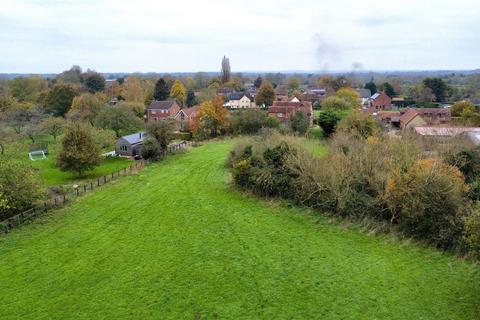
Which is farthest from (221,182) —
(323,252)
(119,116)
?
(119,116)

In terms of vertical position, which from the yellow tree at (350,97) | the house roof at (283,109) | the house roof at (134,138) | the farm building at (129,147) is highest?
the yellow tree at (350,97)

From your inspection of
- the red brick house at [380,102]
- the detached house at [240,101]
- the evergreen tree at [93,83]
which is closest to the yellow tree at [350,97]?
the red brick house at [380,102]

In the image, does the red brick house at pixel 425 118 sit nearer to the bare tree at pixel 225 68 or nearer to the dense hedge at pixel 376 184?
the dense hedge at pixel 376 184

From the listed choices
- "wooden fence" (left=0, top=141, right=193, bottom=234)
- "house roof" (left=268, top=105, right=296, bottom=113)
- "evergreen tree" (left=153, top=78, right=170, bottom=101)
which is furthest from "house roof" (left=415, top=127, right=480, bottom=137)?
"evergreen tree" (left=153, top=78, right=170, bottom=101)

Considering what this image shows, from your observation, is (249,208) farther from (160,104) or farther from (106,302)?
(160,104)

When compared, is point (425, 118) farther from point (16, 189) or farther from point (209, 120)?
point (16, 189)

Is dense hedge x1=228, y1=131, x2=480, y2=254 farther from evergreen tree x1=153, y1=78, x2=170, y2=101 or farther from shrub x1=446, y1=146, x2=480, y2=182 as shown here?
evergreen tree x1=153, y1=78, x2=170, y2=101
